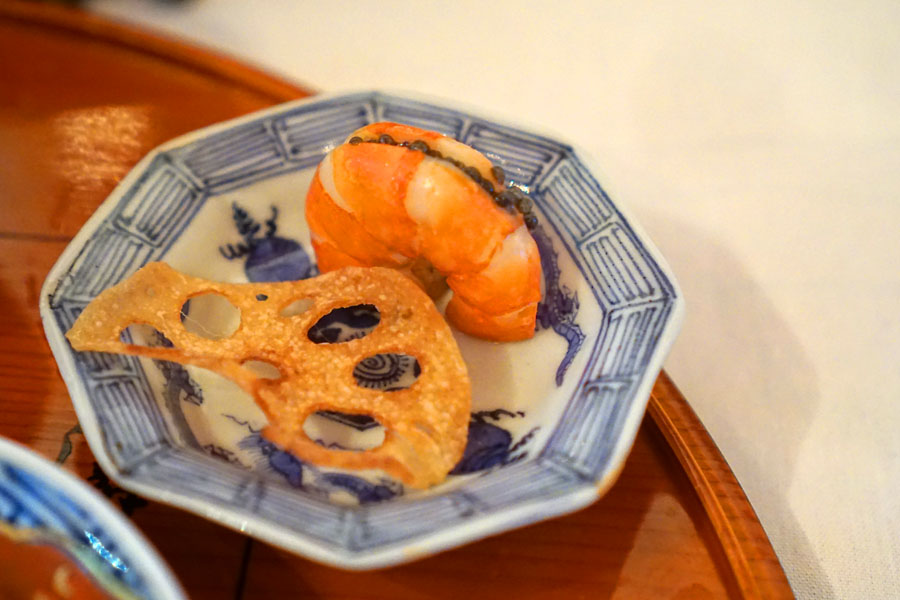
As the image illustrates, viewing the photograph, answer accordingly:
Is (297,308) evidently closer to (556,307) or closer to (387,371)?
(387,371)

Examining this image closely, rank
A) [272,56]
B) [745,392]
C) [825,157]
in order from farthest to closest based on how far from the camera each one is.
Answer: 1. [272,56]
2. [825,157]
3. [745,392]

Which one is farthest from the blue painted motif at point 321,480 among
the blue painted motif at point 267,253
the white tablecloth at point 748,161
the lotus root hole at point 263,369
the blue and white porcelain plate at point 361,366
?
the white tablecloth at point 748,161

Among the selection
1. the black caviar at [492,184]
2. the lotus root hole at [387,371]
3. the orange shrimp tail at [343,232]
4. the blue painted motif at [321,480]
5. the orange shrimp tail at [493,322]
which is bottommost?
the blue painted motif at [321,480]

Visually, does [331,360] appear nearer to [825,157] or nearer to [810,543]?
[810,543]

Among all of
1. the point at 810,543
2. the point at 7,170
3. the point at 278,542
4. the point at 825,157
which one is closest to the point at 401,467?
the point at 278,542

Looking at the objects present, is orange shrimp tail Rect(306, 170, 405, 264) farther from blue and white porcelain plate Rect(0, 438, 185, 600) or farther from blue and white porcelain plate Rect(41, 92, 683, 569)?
blue and white porcelain plate Rect(0, 438, 185, 600)

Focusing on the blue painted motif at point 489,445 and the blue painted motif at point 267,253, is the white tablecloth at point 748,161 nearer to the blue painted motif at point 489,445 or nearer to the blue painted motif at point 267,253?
the blue painted motif at point 489,445

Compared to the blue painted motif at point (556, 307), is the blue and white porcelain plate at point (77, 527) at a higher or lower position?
lower
